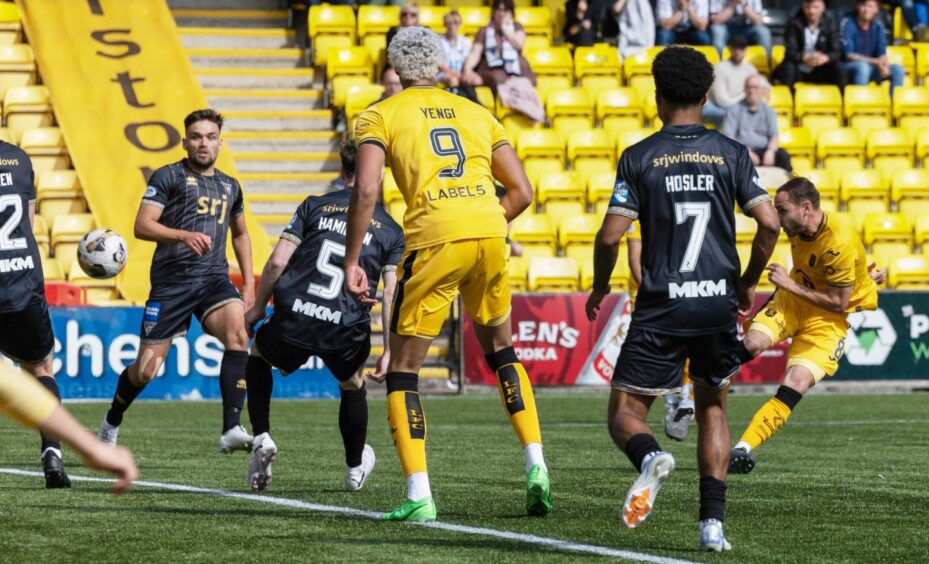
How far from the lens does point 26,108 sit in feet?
68.3

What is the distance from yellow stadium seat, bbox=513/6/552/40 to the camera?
23422mm

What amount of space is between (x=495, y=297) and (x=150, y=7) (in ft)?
53.2

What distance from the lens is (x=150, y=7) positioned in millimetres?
22391

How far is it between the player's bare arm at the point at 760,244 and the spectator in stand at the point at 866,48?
1691cm

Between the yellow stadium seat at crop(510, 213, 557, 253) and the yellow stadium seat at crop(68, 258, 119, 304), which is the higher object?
the yellow stadium seat at crop(68, 258, 119, 304)

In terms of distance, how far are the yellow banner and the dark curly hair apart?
12868 millimetres

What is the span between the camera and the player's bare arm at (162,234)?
9562mm

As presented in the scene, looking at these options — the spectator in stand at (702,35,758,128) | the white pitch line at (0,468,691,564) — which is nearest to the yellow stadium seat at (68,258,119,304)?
the spectator in stand at (702,35,758,128)

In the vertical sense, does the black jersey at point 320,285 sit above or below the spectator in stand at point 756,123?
above

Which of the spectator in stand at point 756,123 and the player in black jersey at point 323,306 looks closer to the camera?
the player in black jersey at point 323,306

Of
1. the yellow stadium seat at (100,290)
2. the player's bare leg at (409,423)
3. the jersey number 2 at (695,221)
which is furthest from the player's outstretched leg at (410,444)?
the yellow stadium seat at (100,290)

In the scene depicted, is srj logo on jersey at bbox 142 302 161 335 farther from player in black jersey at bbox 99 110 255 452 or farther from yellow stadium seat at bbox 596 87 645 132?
yellow stadium seat at bbox 596 87 645 132

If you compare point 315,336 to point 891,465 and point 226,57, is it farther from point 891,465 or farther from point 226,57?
point 226,57

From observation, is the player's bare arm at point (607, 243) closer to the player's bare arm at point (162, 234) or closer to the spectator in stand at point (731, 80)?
the player's bare arm at point (162, 234)
